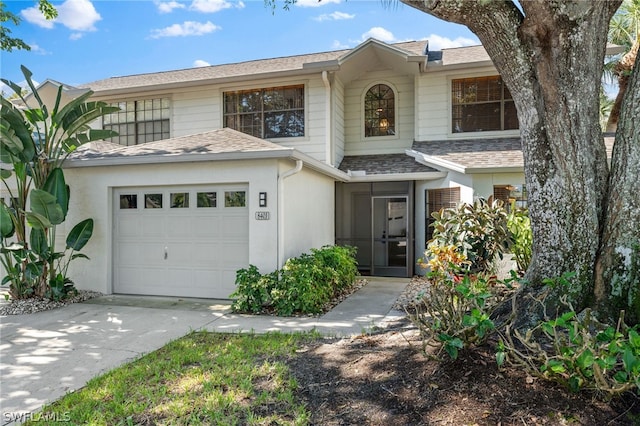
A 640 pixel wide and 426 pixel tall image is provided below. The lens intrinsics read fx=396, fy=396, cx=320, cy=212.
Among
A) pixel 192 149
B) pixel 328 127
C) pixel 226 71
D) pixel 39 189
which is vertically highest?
pixel 226 71

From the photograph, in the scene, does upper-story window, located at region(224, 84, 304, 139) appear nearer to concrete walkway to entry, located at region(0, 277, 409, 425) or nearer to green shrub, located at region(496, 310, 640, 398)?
concrete walkway to entry, located at region(0, 277, 409, 425)

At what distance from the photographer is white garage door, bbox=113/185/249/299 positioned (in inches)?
328

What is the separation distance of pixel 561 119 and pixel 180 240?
7359mm

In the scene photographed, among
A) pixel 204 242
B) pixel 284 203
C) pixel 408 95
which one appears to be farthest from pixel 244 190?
pixel 408 95

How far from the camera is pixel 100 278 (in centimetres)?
897

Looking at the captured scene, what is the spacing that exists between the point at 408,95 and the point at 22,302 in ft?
36.9

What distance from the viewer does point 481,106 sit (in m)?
12.0

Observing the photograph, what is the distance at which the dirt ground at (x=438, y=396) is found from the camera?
3018 millimetres

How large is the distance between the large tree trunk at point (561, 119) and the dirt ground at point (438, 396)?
952 millimetres

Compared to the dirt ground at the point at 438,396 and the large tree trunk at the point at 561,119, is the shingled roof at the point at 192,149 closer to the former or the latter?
the large tree trunk at the point at 561,119

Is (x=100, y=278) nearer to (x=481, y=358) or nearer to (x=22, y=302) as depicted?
(x=22, y=302)

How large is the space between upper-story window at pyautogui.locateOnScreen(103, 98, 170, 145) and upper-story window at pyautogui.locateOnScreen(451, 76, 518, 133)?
9.30 m

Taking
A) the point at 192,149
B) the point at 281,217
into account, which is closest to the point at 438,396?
the point at 281,217

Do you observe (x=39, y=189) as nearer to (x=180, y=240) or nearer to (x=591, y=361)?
(x=180, y=240)
